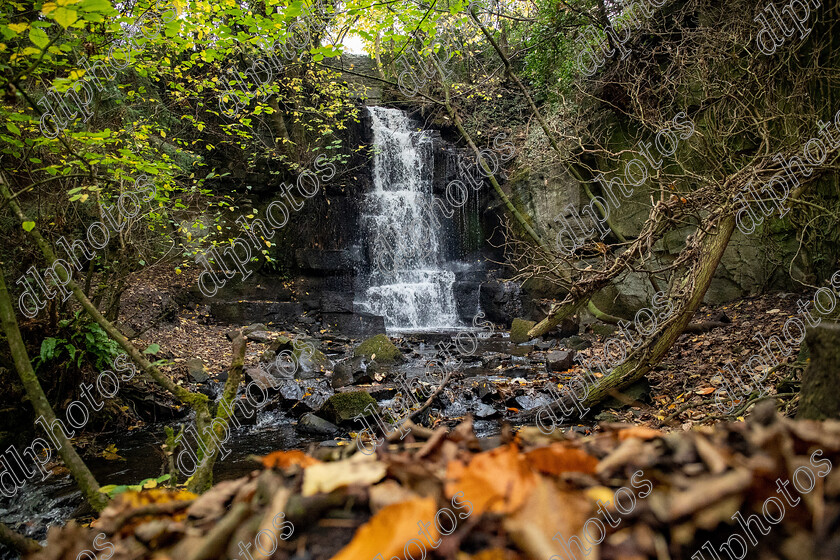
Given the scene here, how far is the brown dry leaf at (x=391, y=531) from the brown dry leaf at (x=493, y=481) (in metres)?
0.07

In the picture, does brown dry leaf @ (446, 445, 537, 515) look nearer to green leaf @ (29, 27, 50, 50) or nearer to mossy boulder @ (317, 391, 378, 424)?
green leaf @ (29, 27, 50, 50)

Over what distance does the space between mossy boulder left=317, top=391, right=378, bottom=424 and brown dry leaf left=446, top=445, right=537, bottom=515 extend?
4.68 meters

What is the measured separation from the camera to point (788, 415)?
2727mm

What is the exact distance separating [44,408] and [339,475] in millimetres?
2576

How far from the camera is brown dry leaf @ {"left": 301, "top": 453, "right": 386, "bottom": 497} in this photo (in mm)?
764

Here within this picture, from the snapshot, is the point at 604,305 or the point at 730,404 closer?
the point at 730,404

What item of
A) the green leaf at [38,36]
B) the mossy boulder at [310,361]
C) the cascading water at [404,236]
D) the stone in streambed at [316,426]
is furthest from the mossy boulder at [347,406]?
the cascading water at [404,236]

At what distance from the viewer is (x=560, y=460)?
2.76ft

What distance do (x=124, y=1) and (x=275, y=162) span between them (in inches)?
396

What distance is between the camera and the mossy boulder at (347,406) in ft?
17.2

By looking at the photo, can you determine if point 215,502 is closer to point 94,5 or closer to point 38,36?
point 94,5

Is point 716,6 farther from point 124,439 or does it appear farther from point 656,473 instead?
point 124,439

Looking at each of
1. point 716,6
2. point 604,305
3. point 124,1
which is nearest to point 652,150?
point 716,6

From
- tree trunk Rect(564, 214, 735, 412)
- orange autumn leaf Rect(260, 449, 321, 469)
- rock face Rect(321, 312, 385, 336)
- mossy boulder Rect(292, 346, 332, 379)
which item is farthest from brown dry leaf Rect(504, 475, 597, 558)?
rock face Rect(321, 312, 385, 336)
